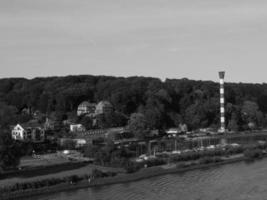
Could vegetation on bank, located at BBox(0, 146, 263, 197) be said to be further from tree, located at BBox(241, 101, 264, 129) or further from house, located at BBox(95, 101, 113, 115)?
tree, located at BBox(241, 101, 264, 129)

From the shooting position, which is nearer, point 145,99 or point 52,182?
point 52,182

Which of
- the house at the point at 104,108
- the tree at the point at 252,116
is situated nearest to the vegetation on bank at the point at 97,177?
the house at the point at 104,108

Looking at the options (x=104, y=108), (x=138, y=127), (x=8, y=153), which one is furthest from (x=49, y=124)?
(x=8, y=153)

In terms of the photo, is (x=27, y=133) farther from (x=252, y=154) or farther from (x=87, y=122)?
(x=252, y=154)

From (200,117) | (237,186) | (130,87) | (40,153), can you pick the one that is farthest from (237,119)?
(237,186)

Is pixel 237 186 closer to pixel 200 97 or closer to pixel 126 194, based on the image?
pixel 126 194

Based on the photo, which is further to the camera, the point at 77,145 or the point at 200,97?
the point at 200,97

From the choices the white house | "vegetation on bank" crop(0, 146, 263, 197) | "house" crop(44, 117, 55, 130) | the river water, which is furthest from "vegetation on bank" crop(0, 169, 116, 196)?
"house" crop(44, 117, 55, 130)
